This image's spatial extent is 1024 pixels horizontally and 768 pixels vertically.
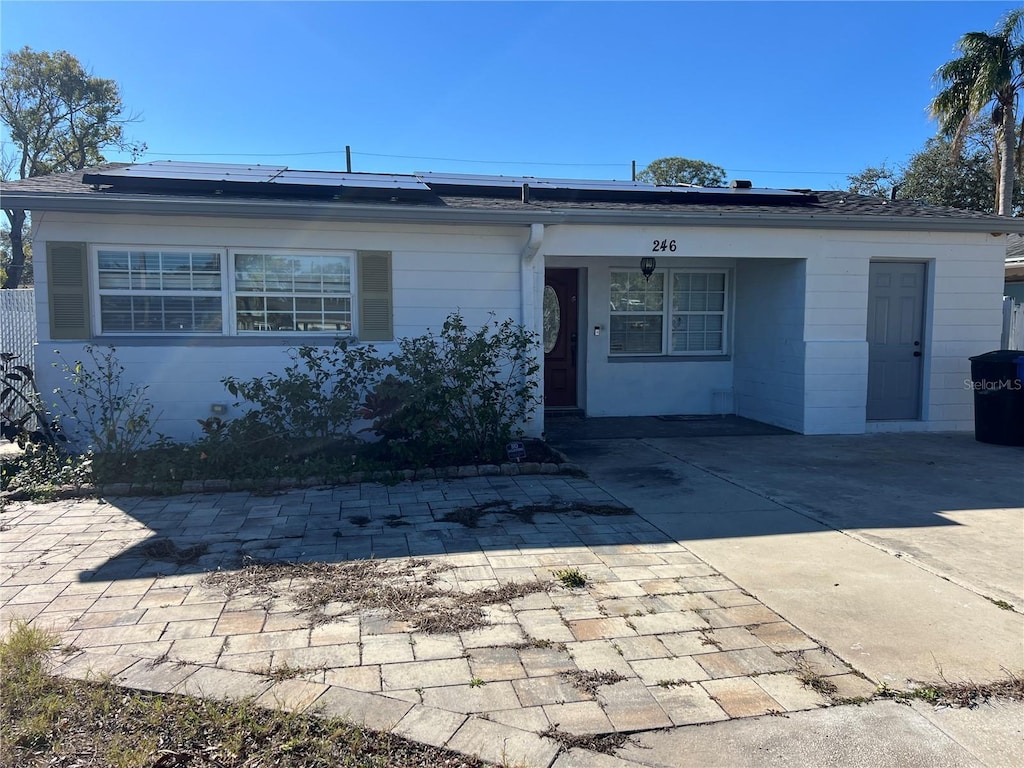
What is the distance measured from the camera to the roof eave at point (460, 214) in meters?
7.17

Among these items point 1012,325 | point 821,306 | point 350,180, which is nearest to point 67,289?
point 350,180

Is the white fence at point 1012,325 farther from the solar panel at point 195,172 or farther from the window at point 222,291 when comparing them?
the solar panel at point 195,172

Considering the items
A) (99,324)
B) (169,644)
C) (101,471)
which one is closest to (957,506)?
(169,644)

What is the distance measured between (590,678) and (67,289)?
7274mm

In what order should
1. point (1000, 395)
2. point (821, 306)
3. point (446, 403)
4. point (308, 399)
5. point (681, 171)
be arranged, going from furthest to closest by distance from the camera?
point (681, 171) < point (821, 306) < point (1000, 395) < point (446, 403) < point (308, 399)

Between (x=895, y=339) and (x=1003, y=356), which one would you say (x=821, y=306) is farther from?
(x=1003, y=356)

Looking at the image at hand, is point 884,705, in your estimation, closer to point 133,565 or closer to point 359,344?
point 133,565

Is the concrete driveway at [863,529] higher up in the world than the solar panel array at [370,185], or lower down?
lower down

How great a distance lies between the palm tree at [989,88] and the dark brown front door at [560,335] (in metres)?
13.5

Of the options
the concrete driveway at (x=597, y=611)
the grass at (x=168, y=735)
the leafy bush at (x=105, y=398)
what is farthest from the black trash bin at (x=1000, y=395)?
the leafy bush at (x=105, y=398)

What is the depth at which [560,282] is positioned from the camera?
11.2 m

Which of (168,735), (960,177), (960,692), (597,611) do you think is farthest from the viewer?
(960,177)

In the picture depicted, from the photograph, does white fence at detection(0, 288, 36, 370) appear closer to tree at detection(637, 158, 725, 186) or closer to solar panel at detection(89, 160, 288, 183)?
solar panel at detection(89, 160, 288, 183)

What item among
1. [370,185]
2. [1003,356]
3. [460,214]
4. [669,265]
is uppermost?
[370,185]
